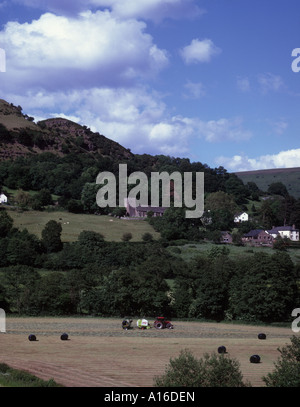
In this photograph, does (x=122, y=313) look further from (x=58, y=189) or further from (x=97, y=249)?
(x=58, y=189)

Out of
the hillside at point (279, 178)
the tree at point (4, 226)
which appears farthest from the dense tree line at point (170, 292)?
the hillside at point (279, 178)

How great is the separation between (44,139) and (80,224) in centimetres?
6914

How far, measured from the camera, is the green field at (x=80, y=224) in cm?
7388

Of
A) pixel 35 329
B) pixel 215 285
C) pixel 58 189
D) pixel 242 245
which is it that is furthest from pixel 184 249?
pixel 58 189

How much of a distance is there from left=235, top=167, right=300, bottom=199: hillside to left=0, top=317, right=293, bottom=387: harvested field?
133m

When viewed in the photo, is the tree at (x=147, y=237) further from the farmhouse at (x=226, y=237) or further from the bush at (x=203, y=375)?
the bush at (x=203, y=375)

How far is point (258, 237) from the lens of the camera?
86.6m

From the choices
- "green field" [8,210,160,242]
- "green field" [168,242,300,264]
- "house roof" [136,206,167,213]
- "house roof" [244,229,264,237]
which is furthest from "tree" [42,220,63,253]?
"house roof" [244,229,264,237]

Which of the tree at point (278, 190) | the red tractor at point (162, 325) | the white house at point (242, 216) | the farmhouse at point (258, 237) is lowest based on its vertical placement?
the red tractor at point (162, 325)

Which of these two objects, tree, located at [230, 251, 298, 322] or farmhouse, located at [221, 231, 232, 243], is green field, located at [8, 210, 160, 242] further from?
tree, located at [230, 251, 298, 322]

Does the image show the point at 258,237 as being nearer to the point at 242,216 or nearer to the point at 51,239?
the point at 242,216

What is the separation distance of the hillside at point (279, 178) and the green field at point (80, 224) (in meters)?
90.9

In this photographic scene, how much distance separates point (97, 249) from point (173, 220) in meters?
22.8

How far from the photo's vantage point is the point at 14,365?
2206cm
